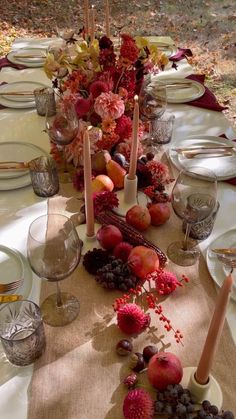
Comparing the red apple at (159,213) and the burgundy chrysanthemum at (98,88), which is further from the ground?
the burgundy chrysanthemum at (98,88)

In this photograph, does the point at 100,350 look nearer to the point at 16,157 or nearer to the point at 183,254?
the point at 183,254

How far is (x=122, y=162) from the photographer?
1.18 metres

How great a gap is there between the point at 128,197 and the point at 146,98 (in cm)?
36

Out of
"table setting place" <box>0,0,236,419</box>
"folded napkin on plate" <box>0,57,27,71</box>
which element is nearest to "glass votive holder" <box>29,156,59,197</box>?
"table setting place" <box>0,0,236,419</box>

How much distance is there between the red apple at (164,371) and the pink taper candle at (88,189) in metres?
0.38

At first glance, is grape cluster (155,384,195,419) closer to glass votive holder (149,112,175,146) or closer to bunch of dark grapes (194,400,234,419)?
bunch of dark grapes (194,400,234,419)

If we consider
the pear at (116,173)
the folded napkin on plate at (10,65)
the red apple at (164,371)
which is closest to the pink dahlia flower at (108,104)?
the pear at (116,173)

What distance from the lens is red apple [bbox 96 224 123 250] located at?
95cm

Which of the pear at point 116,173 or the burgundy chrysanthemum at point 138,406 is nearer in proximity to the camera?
the burgundy chrysanthemum at point 138,406

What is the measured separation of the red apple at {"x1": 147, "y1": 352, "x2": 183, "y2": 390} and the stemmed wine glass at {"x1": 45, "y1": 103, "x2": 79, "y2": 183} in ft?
2.19

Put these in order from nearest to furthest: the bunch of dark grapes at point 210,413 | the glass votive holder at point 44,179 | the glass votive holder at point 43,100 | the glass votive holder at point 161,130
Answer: the bunch of dark grapes at point 210,413, the glass votive holder at point 44,179, the glass votive holder at point 161,130, the glass votive holder at point 43,100

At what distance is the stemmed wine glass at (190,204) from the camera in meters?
0.95

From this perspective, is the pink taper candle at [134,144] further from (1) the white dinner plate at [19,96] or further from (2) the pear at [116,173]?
(1) the white dinner plate at [19,96]

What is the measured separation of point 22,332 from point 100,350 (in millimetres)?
153
